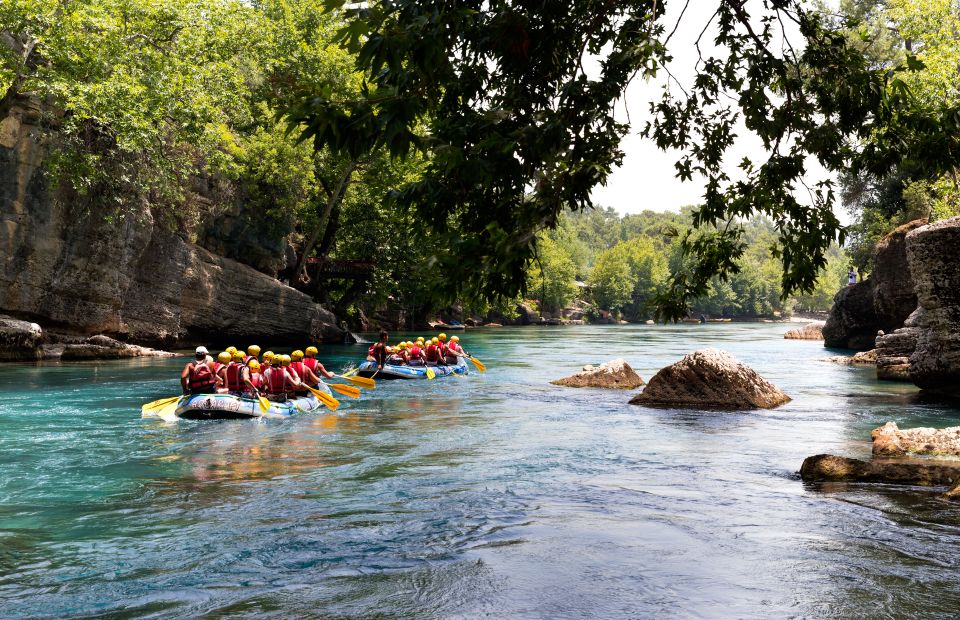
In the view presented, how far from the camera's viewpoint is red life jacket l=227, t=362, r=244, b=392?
15414mm

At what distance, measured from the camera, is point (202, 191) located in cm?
3183

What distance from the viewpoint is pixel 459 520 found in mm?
8508

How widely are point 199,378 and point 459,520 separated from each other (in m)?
8.28

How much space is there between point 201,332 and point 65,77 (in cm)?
1401

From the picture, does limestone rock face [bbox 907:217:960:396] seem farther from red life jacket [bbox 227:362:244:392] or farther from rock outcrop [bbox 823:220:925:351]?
red life jacket [bbox 227:362:244:392]

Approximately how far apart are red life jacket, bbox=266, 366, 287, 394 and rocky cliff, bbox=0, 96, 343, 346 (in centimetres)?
1093

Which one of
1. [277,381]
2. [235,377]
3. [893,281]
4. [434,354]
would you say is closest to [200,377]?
[235,377]

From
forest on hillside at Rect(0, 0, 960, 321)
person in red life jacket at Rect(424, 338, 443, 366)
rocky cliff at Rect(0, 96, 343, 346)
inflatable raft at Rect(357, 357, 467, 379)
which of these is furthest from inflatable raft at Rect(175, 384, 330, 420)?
rocky cliff at Rect(0, 96, 343, 346)

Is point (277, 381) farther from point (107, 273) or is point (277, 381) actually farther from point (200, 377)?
point (107, 273)

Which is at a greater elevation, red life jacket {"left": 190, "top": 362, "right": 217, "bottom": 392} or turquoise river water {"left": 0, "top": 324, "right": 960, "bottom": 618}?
red life jacket {"left": 190, "top": 362, "right": 217, "bottom": 392}

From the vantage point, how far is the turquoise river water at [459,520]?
20.5 feet

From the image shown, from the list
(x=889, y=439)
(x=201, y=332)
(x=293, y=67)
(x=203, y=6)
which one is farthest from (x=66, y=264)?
(x=889, y=439)

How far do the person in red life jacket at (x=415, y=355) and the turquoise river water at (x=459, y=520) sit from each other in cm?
825

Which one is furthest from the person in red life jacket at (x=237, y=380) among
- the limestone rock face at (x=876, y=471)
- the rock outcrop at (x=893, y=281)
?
the rock outcrop at (x=893, y=281)
